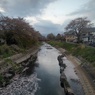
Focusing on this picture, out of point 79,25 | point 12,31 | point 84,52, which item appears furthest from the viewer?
point 79,25

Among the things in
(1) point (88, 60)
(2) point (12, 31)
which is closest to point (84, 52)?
(1) point (88, 60)

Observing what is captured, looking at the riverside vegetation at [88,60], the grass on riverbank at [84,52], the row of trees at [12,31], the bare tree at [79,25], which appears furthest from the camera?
the bare tree at [79,25]

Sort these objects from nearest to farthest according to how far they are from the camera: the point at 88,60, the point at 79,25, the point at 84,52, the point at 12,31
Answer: the point at 88,60
the point at 84,52
the point at 12,31
the point at 79,25

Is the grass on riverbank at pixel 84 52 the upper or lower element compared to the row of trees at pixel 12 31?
lower

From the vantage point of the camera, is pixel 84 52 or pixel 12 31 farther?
pixel 12 31

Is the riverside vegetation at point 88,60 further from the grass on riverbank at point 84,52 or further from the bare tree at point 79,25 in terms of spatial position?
the bare tree at point 79,25

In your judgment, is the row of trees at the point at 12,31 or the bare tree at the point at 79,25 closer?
the row of trees at the point at 12,31

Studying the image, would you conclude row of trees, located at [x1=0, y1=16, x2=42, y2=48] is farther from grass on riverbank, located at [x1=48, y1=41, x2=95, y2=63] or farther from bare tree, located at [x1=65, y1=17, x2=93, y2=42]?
bare tree, located at [x1=65, y1=17, x2=93, y2=42]

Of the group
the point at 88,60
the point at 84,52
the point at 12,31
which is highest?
the point at 12,31

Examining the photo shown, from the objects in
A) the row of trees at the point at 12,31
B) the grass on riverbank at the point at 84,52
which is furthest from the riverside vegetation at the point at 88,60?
the row of trees at the point at 12,31


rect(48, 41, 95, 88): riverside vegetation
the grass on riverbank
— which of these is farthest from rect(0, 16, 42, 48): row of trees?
rect(48, 41, 95, 88): riverside vegetation

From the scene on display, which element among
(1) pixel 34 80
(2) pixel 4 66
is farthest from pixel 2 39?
(1) pixel 34 80

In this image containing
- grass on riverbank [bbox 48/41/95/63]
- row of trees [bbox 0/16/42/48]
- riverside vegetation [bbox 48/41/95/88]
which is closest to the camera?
riverside vegetation [bbox 48/41/95/88]

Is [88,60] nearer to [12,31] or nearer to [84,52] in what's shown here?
[84,52]
